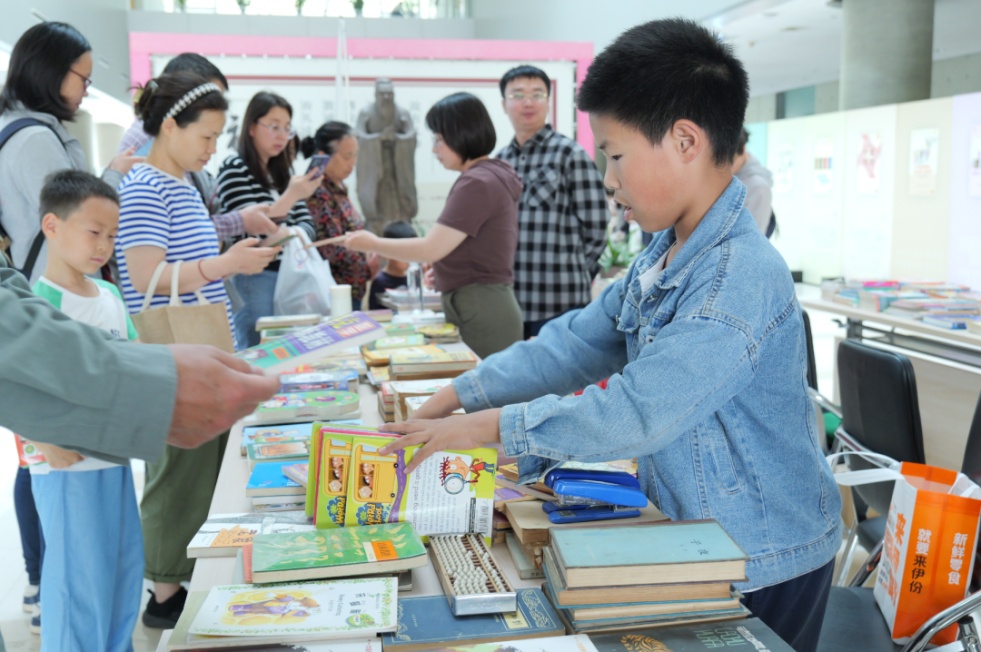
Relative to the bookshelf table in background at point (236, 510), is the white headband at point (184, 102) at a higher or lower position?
higher

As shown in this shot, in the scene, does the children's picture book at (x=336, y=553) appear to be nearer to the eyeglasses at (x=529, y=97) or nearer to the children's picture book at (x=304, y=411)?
the children's picture book at (x=304, y=411)

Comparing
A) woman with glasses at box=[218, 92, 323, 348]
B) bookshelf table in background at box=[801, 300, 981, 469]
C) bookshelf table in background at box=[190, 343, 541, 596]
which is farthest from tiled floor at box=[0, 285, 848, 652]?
bookshelf table in background at box=[801, 300, 981, 469]

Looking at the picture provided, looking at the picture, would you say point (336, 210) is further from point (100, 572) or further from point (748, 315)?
point (748, 315)

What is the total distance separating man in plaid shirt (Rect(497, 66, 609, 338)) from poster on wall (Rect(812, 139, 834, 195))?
5816 millimetres

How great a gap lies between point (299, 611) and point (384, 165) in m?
5.45

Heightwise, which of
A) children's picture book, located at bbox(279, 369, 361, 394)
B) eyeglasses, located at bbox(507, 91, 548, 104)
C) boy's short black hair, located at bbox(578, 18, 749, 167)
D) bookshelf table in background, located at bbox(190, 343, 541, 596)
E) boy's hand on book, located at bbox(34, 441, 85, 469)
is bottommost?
boy's hand on book, located at bbox(34, 441, 85, 469)

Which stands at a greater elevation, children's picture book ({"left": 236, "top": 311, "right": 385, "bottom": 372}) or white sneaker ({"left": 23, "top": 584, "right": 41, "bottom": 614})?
children's picture book ({"left": 236, "top": 311, "right": 385, "bottom": 372})

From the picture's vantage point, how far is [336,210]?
13.1ft

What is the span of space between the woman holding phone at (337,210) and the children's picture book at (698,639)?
114 inches

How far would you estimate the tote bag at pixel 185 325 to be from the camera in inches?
85.7

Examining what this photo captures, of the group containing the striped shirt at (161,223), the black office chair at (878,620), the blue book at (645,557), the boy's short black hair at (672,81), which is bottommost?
the black office chair at (878,620)

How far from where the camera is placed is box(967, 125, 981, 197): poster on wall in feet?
19.2

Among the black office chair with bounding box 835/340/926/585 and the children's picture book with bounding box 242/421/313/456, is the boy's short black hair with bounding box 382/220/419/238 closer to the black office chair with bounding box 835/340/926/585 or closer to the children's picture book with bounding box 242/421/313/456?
the black office chair with bounding box 835/340/926/585

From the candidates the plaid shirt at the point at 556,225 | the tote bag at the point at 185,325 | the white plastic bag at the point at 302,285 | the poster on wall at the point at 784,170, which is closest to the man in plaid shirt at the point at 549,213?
the plaid shirt at the point at 556,225
